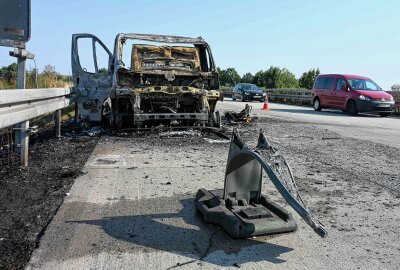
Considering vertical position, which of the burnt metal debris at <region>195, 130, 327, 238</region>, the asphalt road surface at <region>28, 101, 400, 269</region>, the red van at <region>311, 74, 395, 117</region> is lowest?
the asphalt road surface at <region>28, 101, 400, 269</region>

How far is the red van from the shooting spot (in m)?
18.2

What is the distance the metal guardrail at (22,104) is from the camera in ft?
13.9

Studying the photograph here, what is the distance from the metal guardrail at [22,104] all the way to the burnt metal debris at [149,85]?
221 centimetres

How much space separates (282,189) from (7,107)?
10.2ft

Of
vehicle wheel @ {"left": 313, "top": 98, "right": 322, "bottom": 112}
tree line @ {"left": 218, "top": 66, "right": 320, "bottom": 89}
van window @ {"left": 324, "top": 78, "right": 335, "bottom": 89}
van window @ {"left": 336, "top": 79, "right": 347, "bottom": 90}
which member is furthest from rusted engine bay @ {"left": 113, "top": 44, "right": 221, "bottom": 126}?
tree line @ {"left": 218, "top": 66, "right": 320, "bottom": 89}

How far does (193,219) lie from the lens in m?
3.83

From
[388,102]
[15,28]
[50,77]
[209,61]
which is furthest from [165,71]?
[388,102]

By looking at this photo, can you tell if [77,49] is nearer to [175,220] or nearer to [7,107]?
[7,107]

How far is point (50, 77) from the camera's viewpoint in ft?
61.6

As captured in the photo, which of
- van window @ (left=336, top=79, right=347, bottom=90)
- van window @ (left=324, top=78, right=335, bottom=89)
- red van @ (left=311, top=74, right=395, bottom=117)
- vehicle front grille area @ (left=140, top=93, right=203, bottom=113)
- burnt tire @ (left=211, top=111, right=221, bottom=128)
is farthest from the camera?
van window @ (left=324, top=78, right=335, bottom=89)

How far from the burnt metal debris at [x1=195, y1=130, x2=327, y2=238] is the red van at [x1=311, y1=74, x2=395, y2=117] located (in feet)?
51.9

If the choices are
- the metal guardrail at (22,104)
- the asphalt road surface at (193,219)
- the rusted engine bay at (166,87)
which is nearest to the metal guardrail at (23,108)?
the metal guardrail at (22,104)

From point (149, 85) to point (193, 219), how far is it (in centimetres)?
602

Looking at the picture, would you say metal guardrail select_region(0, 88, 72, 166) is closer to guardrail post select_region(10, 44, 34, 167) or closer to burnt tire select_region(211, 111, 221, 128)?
guardrail post select_region(10, 44, 34, 167)
